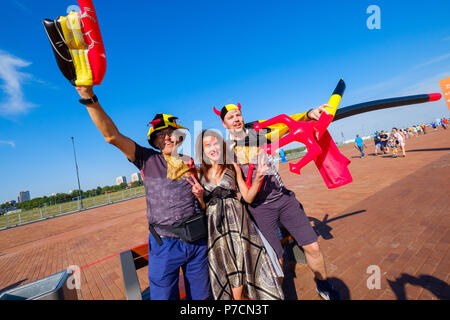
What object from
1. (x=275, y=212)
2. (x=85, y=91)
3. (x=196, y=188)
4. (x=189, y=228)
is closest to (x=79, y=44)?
(x=85, y=91)

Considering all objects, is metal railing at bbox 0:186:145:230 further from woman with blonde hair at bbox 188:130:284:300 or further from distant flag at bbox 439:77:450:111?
distant flag at bbox 439:77:450:111

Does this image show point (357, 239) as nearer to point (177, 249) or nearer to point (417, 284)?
point (417, 284)

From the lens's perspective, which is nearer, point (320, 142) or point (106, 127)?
point (106, 127)

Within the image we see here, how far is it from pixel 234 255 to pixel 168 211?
2.37ft

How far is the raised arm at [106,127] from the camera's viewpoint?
1.31 metres

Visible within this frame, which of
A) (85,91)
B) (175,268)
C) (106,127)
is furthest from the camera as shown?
(175,268)

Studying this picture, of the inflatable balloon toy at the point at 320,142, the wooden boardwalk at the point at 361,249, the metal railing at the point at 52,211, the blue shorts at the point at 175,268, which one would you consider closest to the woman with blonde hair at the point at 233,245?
the blue shorts at the point at 175,268

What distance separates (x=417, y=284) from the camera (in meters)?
2.21

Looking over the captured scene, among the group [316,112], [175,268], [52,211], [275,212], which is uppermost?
[316,112]

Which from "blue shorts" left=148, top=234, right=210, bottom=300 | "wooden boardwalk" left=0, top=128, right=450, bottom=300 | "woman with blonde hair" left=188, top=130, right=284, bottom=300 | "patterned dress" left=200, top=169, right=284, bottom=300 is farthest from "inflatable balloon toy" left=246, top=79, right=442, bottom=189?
"wooden boardwalk" left=0, top=128, right=450, bottom=300

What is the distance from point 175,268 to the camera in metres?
1.67

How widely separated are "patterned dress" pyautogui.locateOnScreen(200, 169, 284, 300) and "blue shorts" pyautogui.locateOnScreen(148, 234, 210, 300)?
0.33ft

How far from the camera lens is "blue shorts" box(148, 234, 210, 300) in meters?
1.62

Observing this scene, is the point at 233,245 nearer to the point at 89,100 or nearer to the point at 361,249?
the point at 89,100
